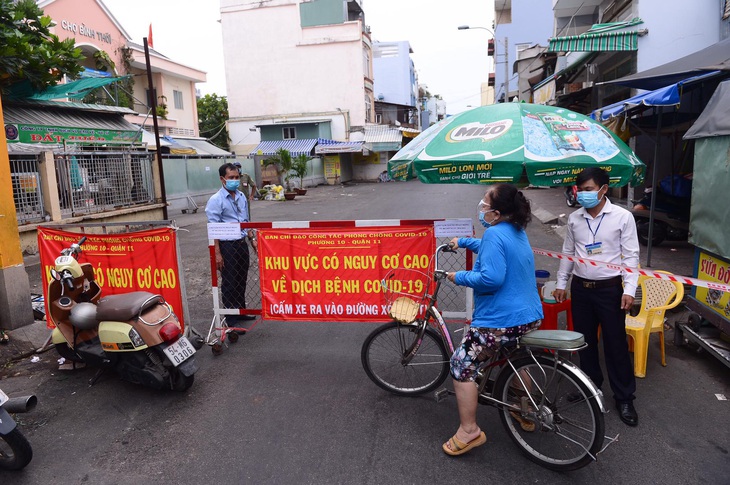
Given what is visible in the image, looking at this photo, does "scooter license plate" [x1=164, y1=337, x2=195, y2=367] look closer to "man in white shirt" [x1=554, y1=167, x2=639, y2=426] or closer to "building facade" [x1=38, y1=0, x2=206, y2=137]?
"man in white shirt" [x1=554, y1=167, x2=639, y2=426]

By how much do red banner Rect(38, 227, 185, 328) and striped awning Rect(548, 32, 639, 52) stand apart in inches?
383

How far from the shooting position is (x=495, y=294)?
3.08m

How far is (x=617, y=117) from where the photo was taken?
777 cm

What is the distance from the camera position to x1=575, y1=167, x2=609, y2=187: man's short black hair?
348cm

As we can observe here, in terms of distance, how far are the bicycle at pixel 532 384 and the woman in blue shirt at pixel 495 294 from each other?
11 centimetres

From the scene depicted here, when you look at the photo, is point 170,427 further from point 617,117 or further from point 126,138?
point 126,138

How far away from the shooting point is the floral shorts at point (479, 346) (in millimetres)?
3094

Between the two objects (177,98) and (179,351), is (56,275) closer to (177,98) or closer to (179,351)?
(179,351)

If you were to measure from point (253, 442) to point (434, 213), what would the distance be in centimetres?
1334

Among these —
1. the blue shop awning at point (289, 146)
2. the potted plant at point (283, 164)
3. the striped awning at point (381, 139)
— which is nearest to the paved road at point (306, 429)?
the potted plant at point (283, 164)

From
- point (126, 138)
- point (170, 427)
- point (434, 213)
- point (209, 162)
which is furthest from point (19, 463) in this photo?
point (209, 162)

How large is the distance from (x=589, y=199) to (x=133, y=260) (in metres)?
4.40

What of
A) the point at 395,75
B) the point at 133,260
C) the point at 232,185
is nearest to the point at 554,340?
the point at 232,185

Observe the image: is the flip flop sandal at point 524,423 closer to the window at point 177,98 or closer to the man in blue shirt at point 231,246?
the man in blue shirt at point 231,246
